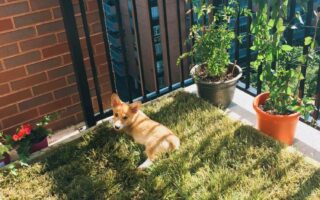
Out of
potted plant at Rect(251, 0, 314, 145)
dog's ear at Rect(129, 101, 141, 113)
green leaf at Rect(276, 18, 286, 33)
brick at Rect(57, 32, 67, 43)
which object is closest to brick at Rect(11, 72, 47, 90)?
brick at Rect(57, 32, 67, 43)

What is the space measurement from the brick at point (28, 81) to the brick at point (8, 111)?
15cm

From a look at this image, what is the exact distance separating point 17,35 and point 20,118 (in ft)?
2.04

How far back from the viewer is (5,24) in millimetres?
2588

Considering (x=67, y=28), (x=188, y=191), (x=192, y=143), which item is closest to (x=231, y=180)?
(x=188, y=191)

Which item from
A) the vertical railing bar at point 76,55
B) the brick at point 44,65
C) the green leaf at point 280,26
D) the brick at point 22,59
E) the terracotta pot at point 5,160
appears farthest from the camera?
the brick at point 44,65

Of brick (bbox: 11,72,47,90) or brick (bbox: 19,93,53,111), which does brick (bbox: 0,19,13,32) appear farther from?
brick (bbox: 19,93,53,111)

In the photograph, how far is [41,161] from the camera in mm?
2512

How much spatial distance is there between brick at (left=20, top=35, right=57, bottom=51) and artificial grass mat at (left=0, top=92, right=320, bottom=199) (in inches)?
27.8

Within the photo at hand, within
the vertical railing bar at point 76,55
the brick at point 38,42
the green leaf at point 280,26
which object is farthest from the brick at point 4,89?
the green leaf at point 280,26

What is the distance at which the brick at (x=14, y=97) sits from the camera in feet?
9.12

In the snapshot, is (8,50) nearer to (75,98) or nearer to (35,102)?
(35,102)

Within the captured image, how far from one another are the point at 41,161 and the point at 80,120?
750mm

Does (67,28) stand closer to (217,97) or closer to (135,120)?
(135,120)

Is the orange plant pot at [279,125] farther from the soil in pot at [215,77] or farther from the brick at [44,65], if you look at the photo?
the brick at [44,65]
